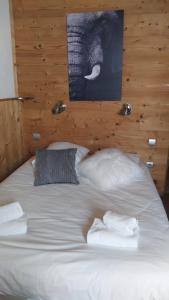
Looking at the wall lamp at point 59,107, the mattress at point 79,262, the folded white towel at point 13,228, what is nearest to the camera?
the mattress at point 79,262

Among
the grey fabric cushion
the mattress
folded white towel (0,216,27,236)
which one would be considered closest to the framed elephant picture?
the grey fabric cushion

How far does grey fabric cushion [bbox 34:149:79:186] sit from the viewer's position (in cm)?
216

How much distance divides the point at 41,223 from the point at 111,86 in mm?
1602

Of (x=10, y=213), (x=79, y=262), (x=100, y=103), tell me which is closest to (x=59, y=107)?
(x=100, y=103)

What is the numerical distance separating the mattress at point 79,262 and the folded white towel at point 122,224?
3.0 inches

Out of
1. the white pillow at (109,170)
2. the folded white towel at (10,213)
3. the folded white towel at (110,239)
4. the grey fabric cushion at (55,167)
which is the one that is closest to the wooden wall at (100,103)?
the white pillow at (109,170)

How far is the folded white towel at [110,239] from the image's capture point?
1.34m

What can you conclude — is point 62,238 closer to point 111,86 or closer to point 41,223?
point 41,223

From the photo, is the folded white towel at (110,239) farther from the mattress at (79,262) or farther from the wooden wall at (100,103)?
the wooden wall at (100,103)

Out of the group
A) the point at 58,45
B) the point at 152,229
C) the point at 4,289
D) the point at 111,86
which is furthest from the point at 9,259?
the point at 58,45

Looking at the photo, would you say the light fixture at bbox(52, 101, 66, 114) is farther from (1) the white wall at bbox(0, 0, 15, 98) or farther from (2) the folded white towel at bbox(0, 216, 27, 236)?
(2) the folded white towel at bbox(0, 216, 27, 236)

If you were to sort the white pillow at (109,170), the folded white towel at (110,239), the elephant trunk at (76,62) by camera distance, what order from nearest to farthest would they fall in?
the folded white towel at (110,239) → the white pillow at (109,170) → the elephant trunk at (76,62)

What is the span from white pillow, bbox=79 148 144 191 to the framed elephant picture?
716 mm

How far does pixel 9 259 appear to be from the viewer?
130 centimetres
